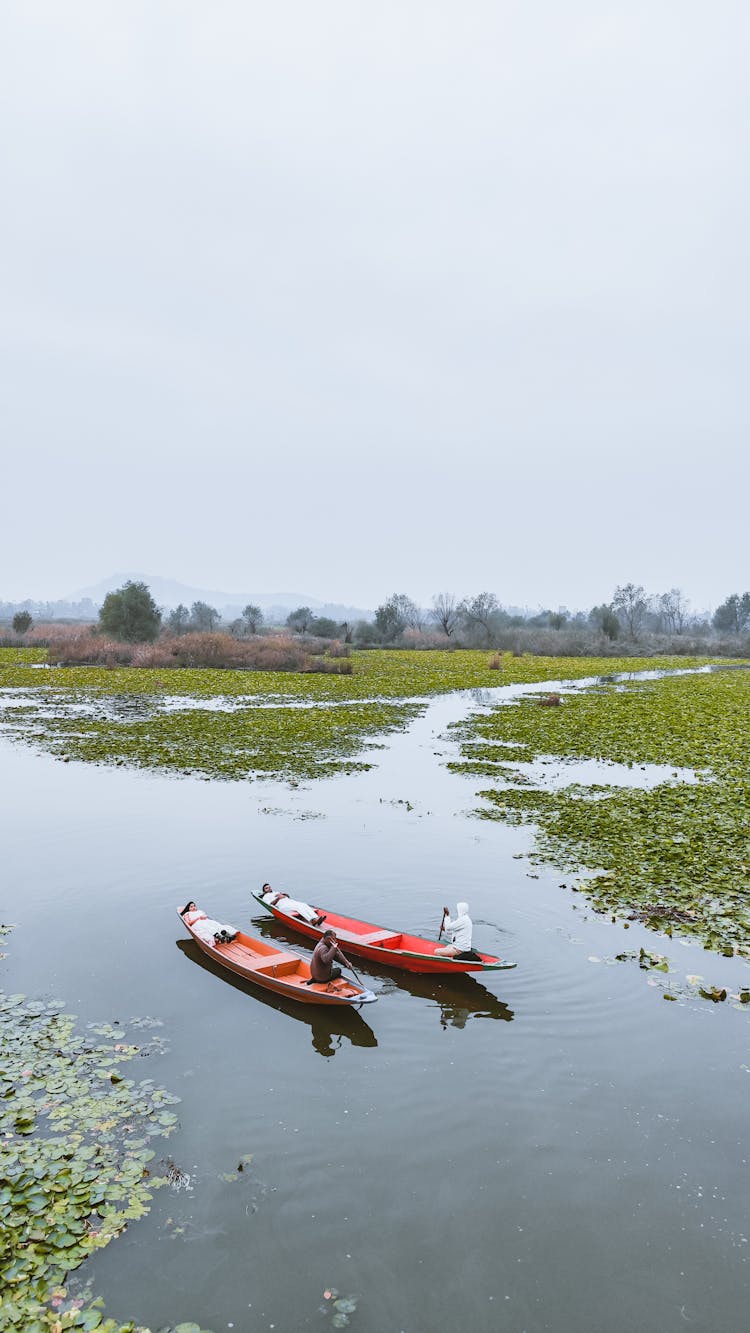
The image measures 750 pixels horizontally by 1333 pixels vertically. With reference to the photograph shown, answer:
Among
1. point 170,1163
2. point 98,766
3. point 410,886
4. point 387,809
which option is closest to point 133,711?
point 98,766

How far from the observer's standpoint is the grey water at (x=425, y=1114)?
6.36 m

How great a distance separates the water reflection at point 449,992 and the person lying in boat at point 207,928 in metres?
2.14

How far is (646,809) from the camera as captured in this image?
20.5 metres

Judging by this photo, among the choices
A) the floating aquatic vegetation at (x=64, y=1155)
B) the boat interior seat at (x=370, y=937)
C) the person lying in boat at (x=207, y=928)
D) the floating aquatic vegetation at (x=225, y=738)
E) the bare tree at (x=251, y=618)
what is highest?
the bare tree at (x=251, y=618)

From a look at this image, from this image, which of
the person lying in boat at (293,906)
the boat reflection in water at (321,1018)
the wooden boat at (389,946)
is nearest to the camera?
the boat reflection in water at (321,1018)

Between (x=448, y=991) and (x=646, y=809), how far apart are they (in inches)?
422

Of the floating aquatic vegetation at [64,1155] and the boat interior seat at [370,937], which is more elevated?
the boat interior seat at [370,937]

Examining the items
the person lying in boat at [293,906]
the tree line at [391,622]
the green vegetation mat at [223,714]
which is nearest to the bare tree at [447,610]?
the tree line at [391,622]

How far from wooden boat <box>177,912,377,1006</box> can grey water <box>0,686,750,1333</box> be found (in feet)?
1.07

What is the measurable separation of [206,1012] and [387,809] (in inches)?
421

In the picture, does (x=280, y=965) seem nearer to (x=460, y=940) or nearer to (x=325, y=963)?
(x=325, y=963)

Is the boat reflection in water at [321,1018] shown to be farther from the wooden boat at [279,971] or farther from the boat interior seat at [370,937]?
the boat interior seat at [370,937]

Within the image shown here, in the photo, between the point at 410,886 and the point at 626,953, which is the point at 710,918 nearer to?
the point at 626,953

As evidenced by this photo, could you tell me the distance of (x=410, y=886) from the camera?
15453mm
